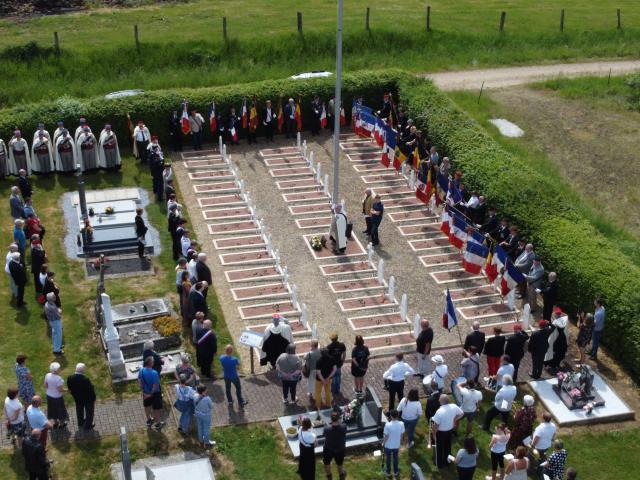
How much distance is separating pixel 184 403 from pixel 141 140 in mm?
14793

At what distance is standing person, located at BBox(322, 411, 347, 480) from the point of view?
1808 centimetres

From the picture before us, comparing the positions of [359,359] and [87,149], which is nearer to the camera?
[359,359]

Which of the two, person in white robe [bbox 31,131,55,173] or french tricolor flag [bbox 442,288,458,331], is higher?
person in white robe [bbox 31,131,55,173]

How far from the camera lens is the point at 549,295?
2456 cm

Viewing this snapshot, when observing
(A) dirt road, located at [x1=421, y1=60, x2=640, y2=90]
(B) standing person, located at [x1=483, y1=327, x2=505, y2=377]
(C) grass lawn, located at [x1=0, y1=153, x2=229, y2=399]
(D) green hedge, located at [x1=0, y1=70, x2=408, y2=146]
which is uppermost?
(D) green hedge, located at [x1=0, y1=70, x2=408, y2=146]

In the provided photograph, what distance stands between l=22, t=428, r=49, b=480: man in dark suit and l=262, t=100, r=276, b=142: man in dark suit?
742 inches

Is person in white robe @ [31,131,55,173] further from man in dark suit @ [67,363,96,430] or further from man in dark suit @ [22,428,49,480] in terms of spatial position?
man in dark suit @ [22,428,49,480]

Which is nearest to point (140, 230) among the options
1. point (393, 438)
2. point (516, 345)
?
point (516, 345)

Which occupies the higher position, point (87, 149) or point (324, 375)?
point (87, 149)

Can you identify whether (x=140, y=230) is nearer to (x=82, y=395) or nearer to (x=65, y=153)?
(x=65, y=153)

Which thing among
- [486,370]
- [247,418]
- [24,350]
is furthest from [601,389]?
[24,350]

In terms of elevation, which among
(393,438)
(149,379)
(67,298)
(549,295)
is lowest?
(67,298)

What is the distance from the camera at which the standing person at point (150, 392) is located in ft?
65.2

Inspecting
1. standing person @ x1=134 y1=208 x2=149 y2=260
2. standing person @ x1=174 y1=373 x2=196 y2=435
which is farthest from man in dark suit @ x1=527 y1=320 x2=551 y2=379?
standing person @ x1=134 y1=208 x2=149 y2=260
